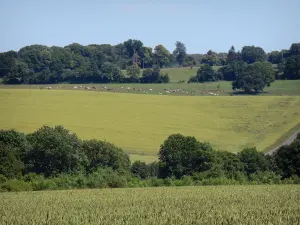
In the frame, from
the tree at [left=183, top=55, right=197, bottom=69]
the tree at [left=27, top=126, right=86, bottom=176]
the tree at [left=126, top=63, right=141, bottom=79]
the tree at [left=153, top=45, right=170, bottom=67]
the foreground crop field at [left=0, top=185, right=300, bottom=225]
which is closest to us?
the foreground crop field at [left=0, top=185, right=300, bottom=225]

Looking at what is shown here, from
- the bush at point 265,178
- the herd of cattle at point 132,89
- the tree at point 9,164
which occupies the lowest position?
the bush at point 265,178

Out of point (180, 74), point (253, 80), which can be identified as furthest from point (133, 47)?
point (253, 80)

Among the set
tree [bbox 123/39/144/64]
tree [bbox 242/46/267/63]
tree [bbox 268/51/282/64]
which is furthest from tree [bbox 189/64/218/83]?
tree [bbox 123/39/144/64]

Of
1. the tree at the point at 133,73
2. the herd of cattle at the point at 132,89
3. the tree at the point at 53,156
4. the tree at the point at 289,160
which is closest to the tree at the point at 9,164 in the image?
the tree at the point at 53,156

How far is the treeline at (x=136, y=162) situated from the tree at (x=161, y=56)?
125 m

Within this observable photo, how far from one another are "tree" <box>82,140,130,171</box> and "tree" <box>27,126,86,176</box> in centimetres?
289

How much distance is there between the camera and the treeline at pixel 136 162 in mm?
46844

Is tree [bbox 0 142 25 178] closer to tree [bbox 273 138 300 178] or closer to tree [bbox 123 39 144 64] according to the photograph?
tree [bbox 273 138 300 178]

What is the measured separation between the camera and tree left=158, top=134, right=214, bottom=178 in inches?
2069

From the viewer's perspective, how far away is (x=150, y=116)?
82438 mm

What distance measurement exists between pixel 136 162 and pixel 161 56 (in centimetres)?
12979

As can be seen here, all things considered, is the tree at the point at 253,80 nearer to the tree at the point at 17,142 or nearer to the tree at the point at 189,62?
the tree at the point at 17,142

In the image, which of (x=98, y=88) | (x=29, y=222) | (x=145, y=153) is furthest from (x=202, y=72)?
(x=29, y=222)

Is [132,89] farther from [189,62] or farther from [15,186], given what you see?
[189,62]
